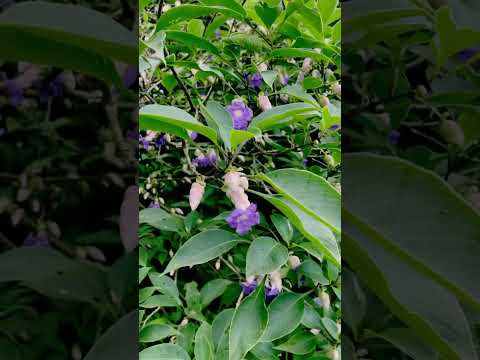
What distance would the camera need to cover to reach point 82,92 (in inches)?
21.0

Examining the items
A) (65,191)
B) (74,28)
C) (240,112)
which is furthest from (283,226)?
(74,28)

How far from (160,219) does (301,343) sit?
0.24 meters

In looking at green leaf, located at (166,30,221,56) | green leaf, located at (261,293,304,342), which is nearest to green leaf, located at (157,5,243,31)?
green leaf, located at (166,30,221,56)

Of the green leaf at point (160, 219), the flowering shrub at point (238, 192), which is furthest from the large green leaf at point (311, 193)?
the green leaf at point (160, 219)

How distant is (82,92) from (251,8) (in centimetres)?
24

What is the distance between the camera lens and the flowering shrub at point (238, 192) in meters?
0.60

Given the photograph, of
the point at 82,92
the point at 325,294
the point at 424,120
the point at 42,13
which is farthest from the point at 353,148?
the point at 42,13

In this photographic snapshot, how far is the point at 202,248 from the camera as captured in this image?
1.97 feet

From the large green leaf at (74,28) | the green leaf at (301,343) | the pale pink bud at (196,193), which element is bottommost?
the green leaf at (301,343)

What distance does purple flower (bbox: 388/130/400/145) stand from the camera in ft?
1.93

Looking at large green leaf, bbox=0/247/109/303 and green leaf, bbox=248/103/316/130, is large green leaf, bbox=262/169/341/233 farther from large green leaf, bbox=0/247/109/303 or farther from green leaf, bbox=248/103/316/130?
large green leaf, bbox=0/247/109/303

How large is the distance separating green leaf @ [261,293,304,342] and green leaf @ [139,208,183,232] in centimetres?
16

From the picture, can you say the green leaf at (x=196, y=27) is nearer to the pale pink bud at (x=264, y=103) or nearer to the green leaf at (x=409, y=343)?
the pale pink bud at (x=264, y=103)

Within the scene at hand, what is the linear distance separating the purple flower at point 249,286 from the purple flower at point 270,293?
0.02 metres
